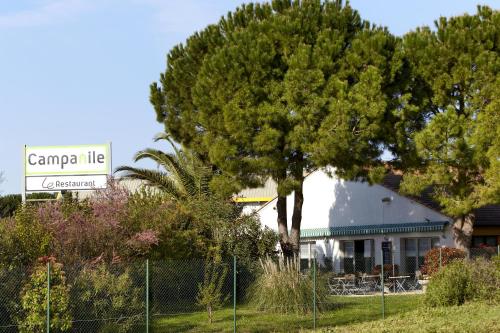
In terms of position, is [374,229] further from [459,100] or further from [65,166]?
[65,166]

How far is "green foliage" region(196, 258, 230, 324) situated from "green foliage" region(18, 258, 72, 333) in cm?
461

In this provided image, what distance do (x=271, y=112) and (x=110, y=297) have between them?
39.8 ft

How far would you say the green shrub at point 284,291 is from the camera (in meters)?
24.3

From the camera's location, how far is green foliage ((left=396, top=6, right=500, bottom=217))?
112ft

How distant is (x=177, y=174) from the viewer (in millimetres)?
36156

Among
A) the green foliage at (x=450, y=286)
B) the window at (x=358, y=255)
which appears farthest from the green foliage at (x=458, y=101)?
the green foliage at (x=450, y=286)

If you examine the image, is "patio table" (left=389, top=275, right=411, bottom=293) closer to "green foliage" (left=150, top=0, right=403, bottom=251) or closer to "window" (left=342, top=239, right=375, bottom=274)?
"window" (left=342, top=239, right=375, bottom=274)

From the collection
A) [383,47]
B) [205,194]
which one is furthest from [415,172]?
[205,194]

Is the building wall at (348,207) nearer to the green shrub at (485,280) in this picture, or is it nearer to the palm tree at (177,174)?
the palm tree at (177,174)

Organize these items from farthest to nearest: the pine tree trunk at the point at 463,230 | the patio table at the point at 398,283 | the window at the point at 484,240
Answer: the window at the point at 484,240
the pine tree trunk at the point at 463,230
the patio table at the point at 398,283

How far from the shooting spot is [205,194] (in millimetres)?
34594

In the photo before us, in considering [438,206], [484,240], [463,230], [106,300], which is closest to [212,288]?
[106,300]

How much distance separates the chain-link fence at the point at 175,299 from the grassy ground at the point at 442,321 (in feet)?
4.01

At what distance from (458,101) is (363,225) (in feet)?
27.7
